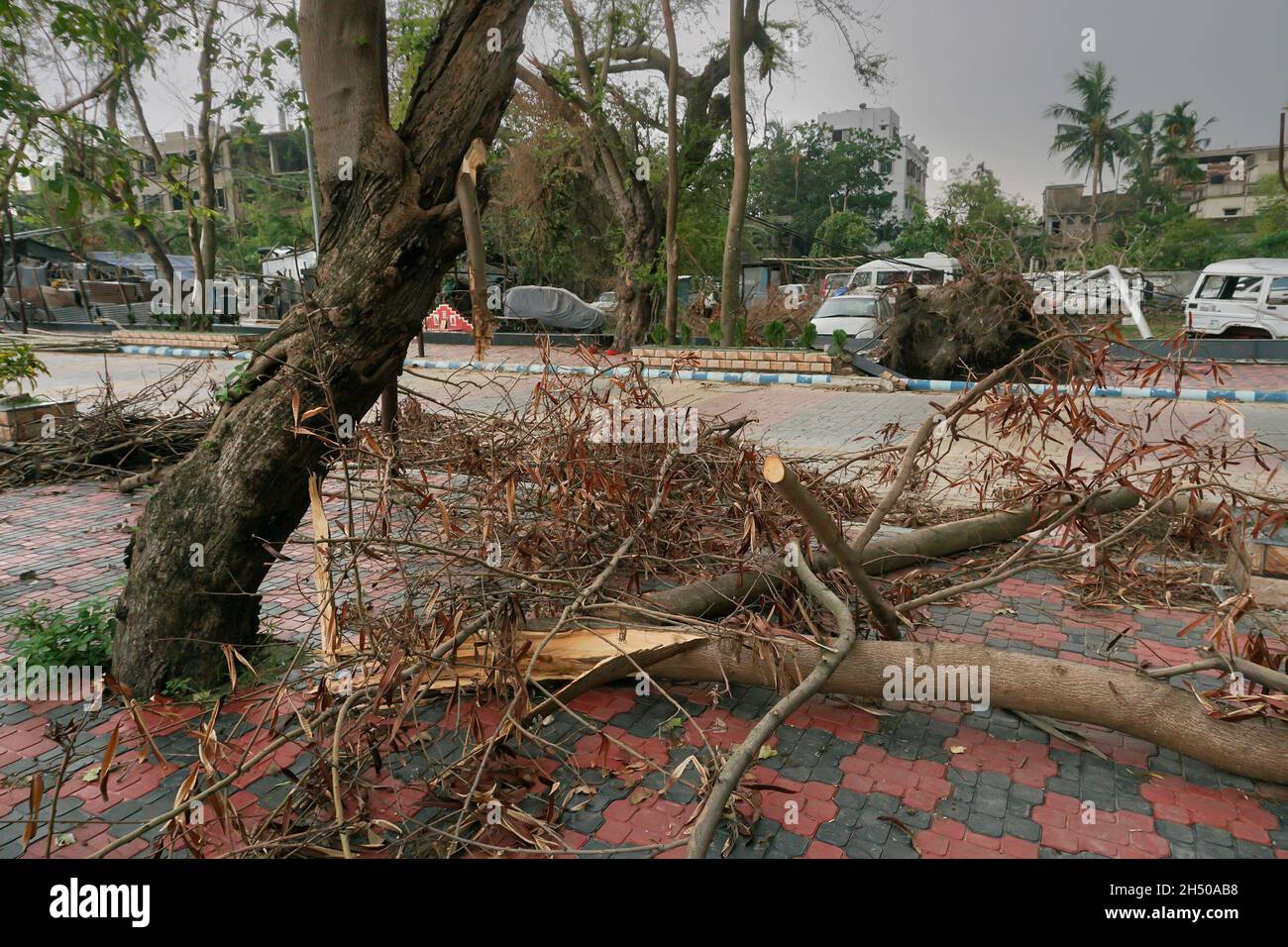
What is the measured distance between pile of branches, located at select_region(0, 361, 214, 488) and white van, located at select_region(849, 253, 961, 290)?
11282 mm

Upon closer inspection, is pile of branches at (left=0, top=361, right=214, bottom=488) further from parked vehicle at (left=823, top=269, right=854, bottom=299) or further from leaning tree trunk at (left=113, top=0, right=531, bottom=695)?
parked vehicle at (left=823, top=269, right=854, bottom=299)

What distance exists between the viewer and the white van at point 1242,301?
1697cm

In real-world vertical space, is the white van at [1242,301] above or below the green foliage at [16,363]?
above

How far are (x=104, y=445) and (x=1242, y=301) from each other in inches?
776

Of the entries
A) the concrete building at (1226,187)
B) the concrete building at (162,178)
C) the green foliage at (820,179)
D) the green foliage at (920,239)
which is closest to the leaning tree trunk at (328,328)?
the concrete building at (162,178)

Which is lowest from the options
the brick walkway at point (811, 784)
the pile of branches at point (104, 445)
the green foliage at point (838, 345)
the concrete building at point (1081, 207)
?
the brick walkway at point (811, 784)

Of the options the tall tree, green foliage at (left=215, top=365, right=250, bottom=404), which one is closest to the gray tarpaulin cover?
the tall tree

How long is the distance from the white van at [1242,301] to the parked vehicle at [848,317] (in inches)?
236

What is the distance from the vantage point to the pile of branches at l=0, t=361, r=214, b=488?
316 inches

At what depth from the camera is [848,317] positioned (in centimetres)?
1864

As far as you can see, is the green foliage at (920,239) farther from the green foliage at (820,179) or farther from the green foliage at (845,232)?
the green foliage at (820,179)

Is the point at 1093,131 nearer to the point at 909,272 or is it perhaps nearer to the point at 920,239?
the point at 920,239

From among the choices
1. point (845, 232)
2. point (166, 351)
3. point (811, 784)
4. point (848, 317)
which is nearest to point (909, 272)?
point (848, 317)
